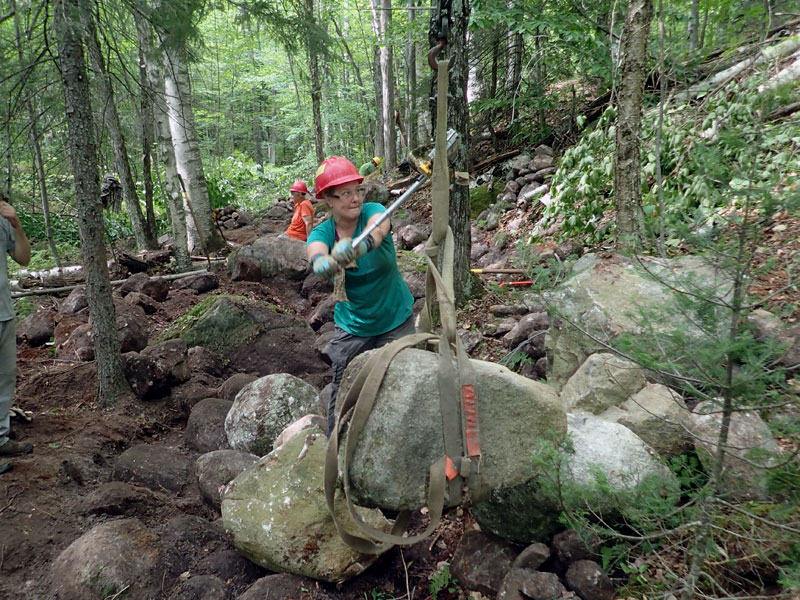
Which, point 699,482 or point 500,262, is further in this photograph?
point 500,262

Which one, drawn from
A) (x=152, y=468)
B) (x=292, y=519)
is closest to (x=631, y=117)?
(x=292, y=519)

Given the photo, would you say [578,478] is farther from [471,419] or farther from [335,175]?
[335,175]

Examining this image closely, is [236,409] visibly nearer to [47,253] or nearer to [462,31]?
[462,31]

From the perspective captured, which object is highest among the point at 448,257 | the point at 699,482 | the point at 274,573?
the point at 448,257

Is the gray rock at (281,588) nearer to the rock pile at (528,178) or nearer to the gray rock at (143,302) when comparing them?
the gray rock at (143,302)

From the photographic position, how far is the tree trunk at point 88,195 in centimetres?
480

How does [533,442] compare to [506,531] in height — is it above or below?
above

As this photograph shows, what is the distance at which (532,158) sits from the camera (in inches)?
464

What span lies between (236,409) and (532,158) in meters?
9.28

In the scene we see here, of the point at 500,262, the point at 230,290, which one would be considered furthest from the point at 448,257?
the point at 230,290

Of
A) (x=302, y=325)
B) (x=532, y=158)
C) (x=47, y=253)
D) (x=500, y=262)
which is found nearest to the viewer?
(x=302, y=325)

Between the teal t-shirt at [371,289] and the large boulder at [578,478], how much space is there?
127 centimetres

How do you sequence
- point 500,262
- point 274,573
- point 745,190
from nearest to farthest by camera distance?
point 745,190 → point 274,573 → point 500,262

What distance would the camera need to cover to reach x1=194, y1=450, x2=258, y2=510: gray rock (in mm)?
4023
